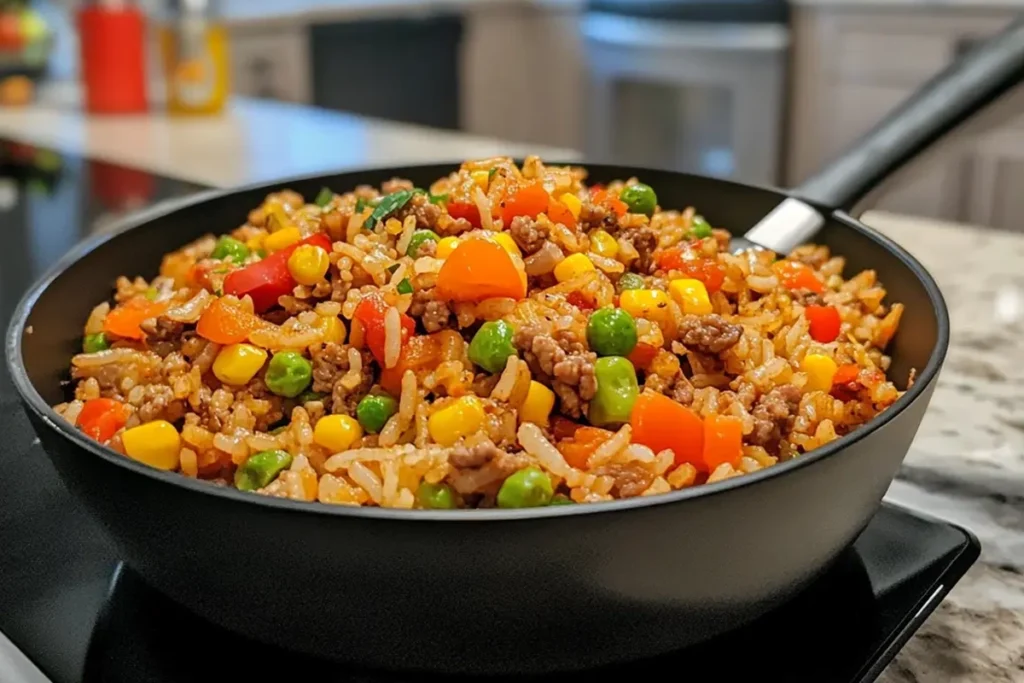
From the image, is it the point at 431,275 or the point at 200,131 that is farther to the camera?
the point at 200,131

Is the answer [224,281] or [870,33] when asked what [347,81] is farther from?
[224,281]

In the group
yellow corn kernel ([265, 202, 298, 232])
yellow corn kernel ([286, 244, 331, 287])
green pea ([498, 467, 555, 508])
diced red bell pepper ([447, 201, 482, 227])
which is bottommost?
green pea ([498, 467, 555, 508])

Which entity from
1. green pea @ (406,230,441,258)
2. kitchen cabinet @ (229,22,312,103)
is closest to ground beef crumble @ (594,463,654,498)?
green pea @ (406,230,441,258)

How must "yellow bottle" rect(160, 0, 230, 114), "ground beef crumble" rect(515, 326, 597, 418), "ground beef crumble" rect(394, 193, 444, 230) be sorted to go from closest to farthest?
1. "ground beef crumble" rect(515, 326, 597, 418)
2. "ground beef crumble" rect(394, 193, 444, 230)
3. "yellow bottle" rect(160, 0, 230, 114)

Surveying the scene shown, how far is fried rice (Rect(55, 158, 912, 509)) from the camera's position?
898mm

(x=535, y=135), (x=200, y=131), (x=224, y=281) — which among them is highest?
(x=224, y=281)

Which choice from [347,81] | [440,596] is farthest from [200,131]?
[440,596]

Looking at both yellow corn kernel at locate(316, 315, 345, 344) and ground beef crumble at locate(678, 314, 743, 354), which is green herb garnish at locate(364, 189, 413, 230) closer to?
yellow corn kernel at locate(316, 315, 345, 344)

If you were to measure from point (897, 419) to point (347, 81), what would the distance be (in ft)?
14.1

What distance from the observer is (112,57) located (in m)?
3.21

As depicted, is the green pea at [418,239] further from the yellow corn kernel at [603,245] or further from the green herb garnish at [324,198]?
the green herb garnish at [324,198]

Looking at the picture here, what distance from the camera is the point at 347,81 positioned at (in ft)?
15.8

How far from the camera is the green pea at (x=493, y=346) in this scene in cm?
95

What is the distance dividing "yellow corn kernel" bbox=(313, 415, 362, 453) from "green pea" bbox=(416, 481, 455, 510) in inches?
4.0
